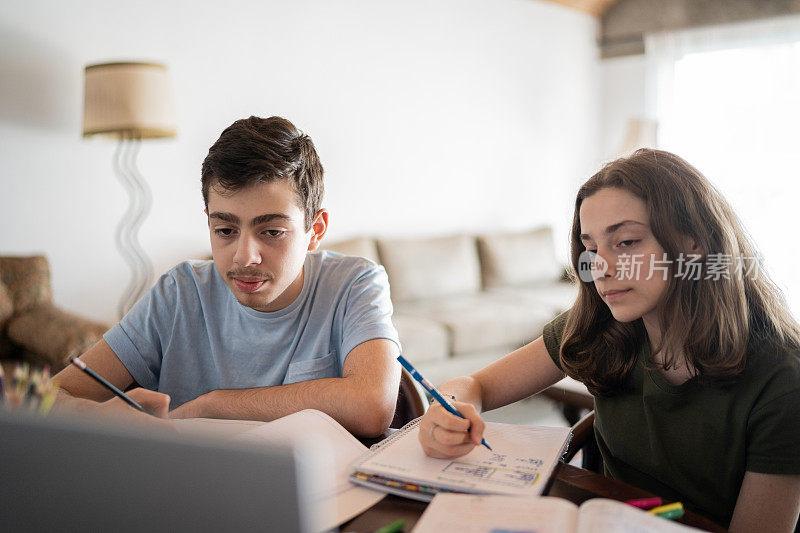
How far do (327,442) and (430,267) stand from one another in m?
2.96

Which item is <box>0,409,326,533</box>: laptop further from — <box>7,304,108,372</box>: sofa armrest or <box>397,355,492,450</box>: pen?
<box>7,304,108,372</box>: sofa armrest

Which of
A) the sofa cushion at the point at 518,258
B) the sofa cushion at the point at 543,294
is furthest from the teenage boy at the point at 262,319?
the sofa cushion at the point at 518,258

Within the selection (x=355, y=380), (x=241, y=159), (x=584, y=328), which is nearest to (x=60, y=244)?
(x=241, y=159)

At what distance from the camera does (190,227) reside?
3.21 m

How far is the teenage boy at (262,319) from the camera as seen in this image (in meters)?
1.10

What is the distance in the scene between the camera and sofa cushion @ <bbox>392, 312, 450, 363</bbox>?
10.4 ft

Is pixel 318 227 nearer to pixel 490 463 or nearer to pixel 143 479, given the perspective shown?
pixel 490 463

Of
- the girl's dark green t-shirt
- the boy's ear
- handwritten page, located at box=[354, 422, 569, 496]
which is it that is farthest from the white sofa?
handwritten page, located at box=[354, 422, 569, 496]

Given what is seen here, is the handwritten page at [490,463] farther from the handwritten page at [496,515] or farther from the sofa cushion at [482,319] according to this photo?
the sofa cushion at [482,319]

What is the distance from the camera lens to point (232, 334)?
1.29m

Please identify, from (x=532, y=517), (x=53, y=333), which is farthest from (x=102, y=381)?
(x=53, y=333)

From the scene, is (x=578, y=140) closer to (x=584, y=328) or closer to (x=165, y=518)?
(x=584, y=328)

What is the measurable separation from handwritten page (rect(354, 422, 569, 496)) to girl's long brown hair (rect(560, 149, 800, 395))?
244 millimetres

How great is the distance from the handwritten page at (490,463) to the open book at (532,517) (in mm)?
65
